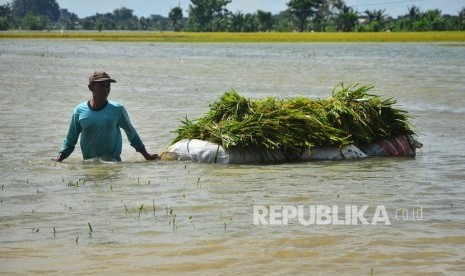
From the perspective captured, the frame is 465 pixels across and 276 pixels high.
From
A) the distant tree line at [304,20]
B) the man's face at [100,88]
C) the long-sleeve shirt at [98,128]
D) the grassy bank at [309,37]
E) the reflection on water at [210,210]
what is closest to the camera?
the reflection on water at [210,210]

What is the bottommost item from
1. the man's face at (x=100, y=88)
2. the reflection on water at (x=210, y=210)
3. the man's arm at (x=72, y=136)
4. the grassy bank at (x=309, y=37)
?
the grassy bank at (x=309, y=37)

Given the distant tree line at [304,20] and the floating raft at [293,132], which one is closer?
the floating raft at [293,132]

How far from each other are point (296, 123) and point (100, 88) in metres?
2.17

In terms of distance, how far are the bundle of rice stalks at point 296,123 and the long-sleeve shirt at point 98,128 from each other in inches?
38.9

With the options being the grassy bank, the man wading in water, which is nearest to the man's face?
the man wading in water

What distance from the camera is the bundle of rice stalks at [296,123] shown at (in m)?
9.04

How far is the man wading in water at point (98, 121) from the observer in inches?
322

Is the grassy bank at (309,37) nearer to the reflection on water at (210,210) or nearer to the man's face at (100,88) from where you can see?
the reflection on water at (210,210)

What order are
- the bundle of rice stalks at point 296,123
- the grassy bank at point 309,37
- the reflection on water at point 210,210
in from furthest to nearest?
1. the grassy bank at point 309,37
2. the bundle of rice stalks at point 296,123
3. the reflection on water at point 210,210

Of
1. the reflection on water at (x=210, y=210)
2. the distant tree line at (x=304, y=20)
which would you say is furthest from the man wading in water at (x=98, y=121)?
the distant tree line at (x=304, y=20)

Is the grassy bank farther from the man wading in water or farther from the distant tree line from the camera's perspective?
the man wading in water

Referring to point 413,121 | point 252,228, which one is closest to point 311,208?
point 252,228

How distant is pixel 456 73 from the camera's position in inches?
1031

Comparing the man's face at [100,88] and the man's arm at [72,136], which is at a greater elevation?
the man's face at [100,88]
